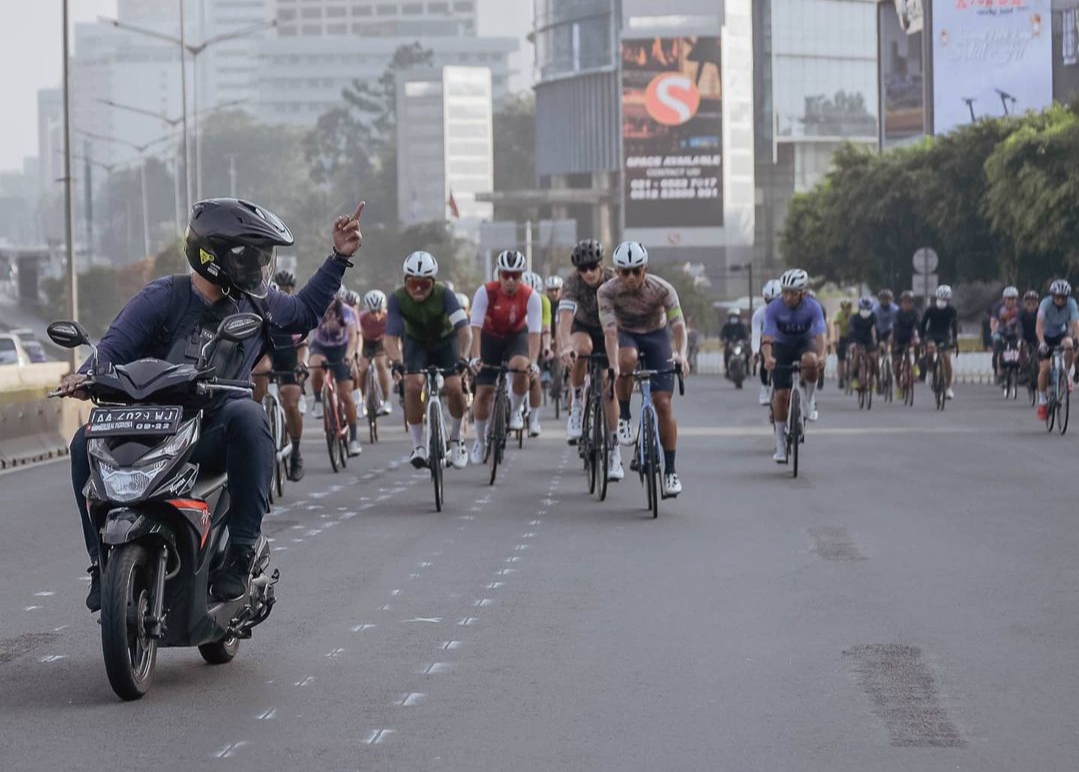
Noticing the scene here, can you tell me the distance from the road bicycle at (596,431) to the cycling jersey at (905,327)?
1686cm

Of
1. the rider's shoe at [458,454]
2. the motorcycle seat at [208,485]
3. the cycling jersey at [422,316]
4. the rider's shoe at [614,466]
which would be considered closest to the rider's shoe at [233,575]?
the motorcycle seat at [208,485]

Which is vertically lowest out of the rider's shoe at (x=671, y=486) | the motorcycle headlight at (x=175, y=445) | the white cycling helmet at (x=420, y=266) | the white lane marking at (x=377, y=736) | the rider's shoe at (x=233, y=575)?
the white lane marking at (x=377, y=736)

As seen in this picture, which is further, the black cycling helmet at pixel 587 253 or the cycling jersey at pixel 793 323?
the cycling jersey at pixel 793 323

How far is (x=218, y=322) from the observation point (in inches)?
313

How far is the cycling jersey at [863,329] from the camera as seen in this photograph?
34188 mm

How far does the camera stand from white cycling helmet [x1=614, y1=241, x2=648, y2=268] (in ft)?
49.3

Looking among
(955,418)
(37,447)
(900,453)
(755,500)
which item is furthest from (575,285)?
(955,418)

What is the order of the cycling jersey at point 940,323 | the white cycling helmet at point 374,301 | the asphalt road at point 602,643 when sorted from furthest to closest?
the cycling jersey at point 940,323 → the white cycling helmet at point 374,301 → the asphalt road at point 602,643

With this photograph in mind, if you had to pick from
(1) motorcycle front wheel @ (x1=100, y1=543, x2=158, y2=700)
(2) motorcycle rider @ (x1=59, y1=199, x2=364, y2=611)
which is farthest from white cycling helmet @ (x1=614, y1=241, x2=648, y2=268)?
(1) motorcycle front wheel @ (x1=100, y1=543, x2=158, y2=700)

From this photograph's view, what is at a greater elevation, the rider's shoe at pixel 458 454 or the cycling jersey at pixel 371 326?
the cycling jersey at pixel 371 326

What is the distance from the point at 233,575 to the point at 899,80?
89657 millimetres

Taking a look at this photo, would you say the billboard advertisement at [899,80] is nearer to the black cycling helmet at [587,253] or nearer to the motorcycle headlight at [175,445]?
the black cycling helmet at [587,253]

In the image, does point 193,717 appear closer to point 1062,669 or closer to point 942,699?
point 942,699

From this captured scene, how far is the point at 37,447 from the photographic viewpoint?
23.3 meters
